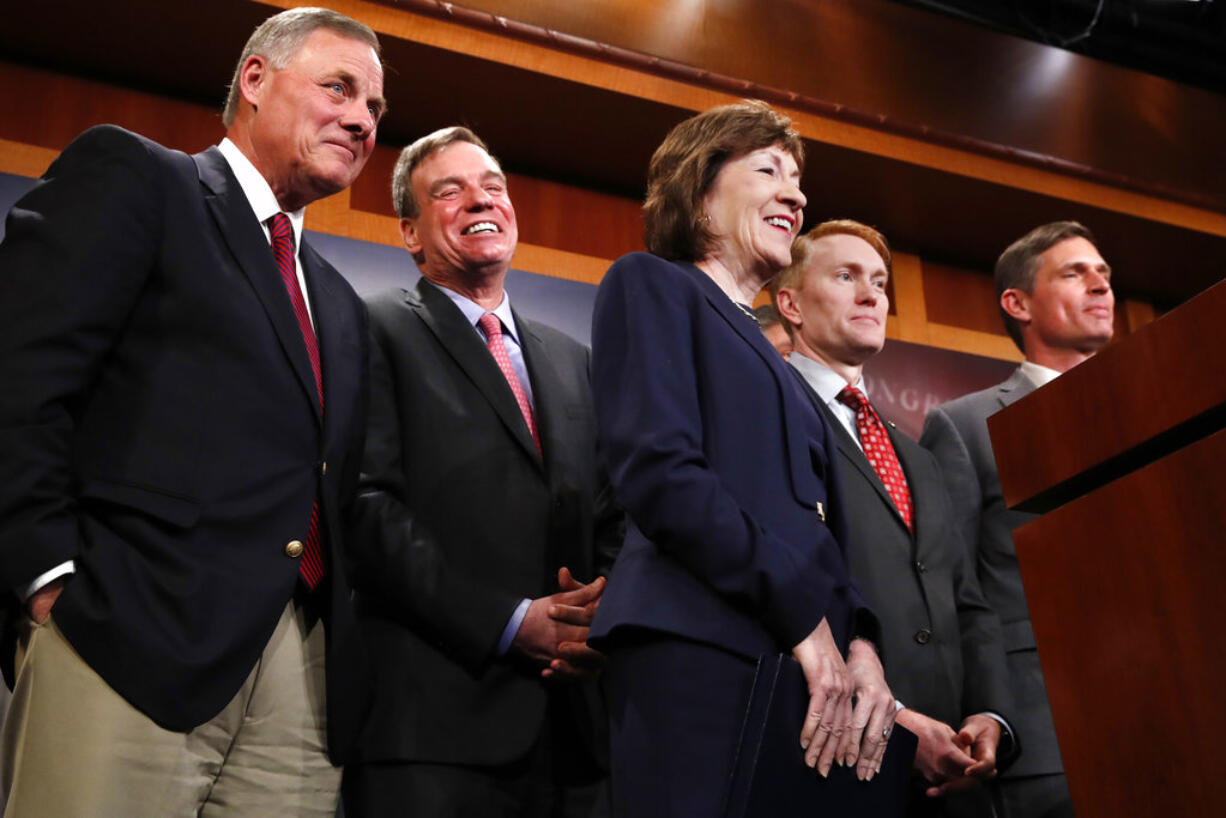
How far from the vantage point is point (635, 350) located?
1.66 metres

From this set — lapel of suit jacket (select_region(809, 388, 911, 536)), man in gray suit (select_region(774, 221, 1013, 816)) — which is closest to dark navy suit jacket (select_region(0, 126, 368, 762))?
man in gray suit (select_region(774, 221, 1013, 816))

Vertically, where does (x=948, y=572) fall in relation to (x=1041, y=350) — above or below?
below

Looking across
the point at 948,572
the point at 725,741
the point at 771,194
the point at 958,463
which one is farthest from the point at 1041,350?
the point at 725,741

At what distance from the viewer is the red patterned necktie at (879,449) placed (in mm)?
2371

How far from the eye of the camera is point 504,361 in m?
2.25

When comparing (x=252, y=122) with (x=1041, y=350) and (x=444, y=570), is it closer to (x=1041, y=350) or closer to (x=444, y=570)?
(x=444, y=570)

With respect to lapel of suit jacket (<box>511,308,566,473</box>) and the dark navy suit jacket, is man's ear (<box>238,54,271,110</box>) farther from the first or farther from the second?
lapel of suit jacket (<box>511,308,566,473</box>)

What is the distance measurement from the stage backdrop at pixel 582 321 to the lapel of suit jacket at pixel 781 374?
4.95ft

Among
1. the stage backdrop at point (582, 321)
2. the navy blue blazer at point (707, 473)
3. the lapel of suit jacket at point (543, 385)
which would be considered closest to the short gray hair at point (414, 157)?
the lapel of suit jacket at point (543, 385)

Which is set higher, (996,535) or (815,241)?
(815,241)

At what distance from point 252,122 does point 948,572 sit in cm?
141

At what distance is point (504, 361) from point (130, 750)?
104cm

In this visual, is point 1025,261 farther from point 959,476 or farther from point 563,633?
point 563,633

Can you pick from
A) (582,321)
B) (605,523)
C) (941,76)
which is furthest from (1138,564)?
(941,76)
